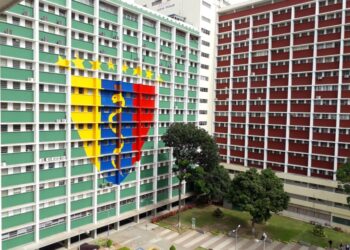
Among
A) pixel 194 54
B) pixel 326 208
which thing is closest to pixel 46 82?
pixel 194 54

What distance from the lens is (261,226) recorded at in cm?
4444

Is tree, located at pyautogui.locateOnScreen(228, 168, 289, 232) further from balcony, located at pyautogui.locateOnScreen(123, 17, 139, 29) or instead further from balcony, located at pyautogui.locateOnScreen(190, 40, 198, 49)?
balcony, located at pyautogui.locateOnScreen(123, 17, 139, 29)

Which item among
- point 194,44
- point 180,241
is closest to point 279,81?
point 194,44

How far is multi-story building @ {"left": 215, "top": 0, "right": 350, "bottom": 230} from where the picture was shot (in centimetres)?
4391

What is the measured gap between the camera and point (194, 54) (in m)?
52.7

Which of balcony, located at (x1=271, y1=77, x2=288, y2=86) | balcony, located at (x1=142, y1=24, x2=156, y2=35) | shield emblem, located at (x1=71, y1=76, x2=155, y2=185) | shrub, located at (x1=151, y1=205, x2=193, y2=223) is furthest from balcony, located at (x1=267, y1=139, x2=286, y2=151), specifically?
balcony, located at (x1=142, y1=24, x2=156, y2=35)

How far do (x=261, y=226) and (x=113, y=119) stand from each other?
2493 centimetres

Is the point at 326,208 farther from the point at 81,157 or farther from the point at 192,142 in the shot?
the point at 81,157

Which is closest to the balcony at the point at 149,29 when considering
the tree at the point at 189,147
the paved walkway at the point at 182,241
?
the tree at the point at 189,147

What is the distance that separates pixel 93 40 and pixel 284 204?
98.0ft

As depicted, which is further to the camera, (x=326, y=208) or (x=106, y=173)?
(x=326, y=208)

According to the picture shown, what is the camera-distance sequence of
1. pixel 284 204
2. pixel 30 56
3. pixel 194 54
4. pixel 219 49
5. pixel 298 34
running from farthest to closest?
pixel 219 49 < pixel 194 54 < pixel 298 34 < pixel 284 204 < pixel 30 56

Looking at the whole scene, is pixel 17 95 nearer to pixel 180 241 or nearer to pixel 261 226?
pixel 180 241

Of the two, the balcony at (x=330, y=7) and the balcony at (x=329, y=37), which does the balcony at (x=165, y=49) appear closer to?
the balcony at (x=329, y=37)
